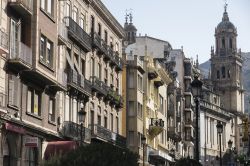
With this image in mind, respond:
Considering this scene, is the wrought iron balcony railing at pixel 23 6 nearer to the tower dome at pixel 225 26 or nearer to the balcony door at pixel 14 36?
the balcony door at pixel 14 36

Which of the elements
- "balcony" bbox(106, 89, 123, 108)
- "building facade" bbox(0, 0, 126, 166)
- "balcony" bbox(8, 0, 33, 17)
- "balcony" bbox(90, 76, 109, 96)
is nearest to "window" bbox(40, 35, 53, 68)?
"building facade" bbox(0, 0, 126, 166)

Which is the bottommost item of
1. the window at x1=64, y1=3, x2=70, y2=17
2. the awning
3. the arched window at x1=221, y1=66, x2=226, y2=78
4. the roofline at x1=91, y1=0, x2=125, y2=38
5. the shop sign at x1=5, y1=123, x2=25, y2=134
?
the awning

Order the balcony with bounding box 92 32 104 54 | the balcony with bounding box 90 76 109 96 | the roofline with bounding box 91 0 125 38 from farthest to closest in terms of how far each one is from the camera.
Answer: the roofline with bounding box 91 0 125 38 → the balcony with bounding box 92 32 104 54 → the balcony with bounding box 90 76 109 96

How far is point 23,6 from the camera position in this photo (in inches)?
1422

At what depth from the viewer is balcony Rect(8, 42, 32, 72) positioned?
116 ft

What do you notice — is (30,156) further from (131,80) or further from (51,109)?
(131,80)

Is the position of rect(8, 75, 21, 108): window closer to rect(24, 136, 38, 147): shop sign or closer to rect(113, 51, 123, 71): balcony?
rect(24, 136, 38, 147): shop sign

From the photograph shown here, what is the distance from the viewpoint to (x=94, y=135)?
2046 inches

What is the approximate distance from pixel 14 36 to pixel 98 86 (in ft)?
60.0

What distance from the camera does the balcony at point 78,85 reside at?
150 ft

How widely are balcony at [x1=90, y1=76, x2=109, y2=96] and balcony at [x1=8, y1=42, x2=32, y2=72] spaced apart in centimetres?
1620

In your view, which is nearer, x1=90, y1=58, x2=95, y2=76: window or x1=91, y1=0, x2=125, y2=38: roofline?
x1=90, y1=58, x2=95, y2=76: window

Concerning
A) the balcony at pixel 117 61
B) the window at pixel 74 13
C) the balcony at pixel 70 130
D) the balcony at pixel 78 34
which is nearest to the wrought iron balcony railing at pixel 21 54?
the balcony at pixel 70 130

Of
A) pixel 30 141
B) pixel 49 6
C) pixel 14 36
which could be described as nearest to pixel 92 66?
pixel 49 6
